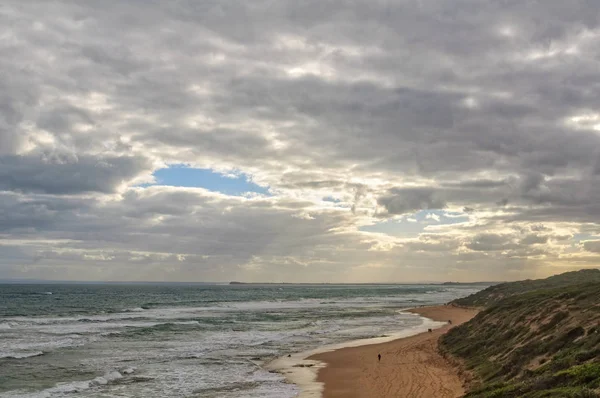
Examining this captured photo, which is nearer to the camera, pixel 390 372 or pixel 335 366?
pixel 390 372

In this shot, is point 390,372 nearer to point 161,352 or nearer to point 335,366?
point 335,366

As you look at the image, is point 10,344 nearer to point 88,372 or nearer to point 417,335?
point 88,372

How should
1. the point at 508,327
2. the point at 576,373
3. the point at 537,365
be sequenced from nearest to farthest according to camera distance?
the point at 576,373 < the point at 537,365 < the point at 508,327

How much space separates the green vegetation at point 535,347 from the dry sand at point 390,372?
1597 mm

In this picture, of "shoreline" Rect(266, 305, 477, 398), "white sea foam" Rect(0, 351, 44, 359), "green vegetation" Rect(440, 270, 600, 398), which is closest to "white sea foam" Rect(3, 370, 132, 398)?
"shoreline" Rect(266, 305, 477, 398)

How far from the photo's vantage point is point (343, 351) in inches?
1747

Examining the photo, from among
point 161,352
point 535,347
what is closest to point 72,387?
point 161,352

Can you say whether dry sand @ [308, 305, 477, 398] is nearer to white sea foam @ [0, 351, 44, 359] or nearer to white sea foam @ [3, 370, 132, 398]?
white sea foam @ [3, 370, 132, 398]

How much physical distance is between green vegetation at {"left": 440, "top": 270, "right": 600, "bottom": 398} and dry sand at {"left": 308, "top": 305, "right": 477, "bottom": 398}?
160 centimetres

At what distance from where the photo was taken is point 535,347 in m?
28.8

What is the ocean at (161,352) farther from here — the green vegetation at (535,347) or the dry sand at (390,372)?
the green vegetation at (535,347)

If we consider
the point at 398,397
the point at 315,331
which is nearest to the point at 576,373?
the point at 398,397

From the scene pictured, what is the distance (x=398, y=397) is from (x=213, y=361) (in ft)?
54.3

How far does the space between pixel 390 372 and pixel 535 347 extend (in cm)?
978
